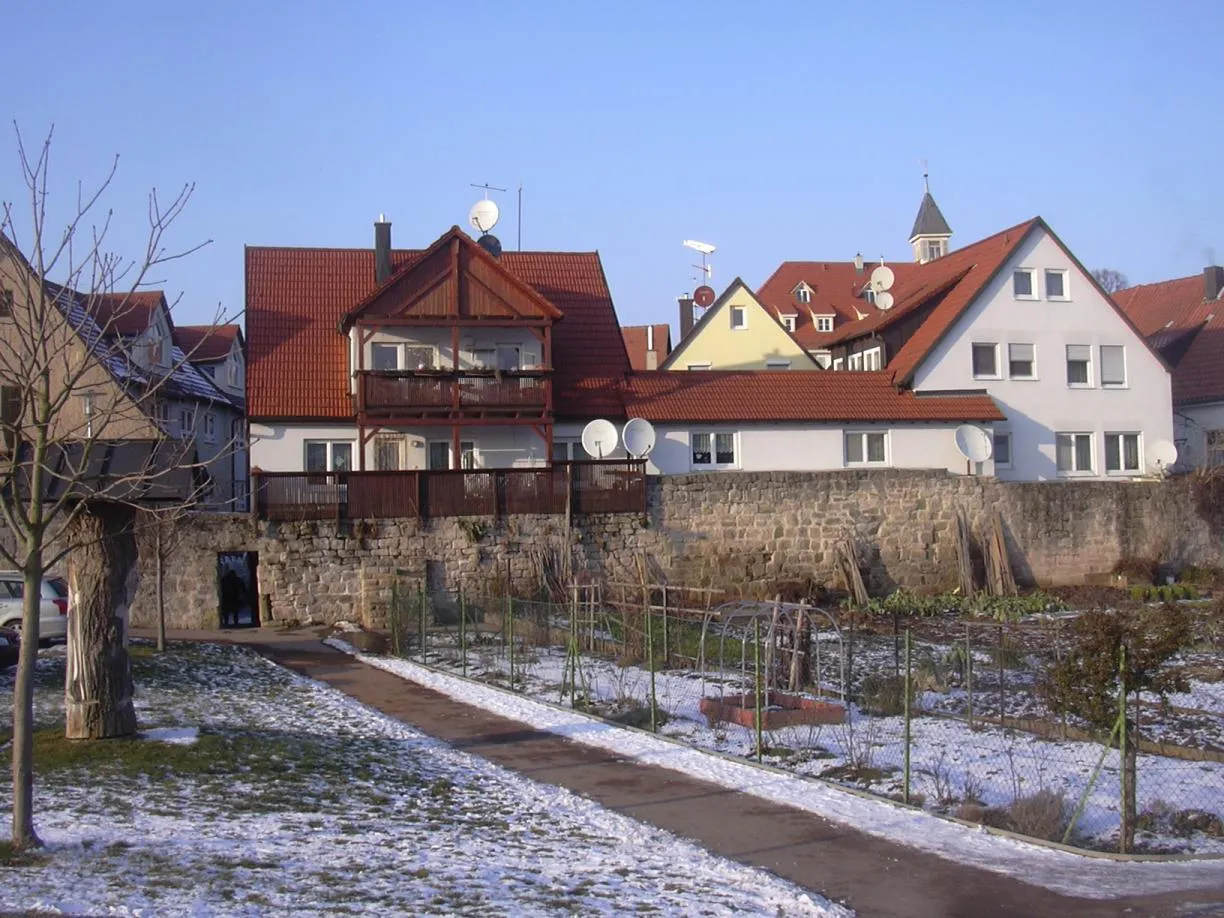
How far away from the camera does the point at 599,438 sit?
31.1 metres

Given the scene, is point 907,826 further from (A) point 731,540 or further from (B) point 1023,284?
(B) point 1023,284

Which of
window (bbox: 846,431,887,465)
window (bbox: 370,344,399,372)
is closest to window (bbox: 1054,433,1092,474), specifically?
window (bbox: 846,431,887,465)

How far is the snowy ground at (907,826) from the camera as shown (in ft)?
28.9

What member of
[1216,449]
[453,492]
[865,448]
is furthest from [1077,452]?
[453,492]

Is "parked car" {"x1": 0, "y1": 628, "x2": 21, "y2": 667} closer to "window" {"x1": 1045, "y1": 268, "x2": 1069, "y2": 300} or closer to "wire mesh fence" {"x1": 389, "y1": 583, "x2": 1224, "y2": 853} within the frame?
"wire mesh fence" {"x1": 389, "y1": 583, "x2": 1224, "y2": 853}

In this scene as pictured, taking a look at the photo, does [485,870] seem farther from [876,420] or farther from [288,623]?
[876,420]

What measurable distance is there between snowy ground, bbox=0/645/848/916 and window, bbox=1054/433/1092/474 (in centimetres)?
2735

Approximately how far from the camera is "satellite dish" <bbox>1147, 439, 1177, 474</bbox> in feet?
120

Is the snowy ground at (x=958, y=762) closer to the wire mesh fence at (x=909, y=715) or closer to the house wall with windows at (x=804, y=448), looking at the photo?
the wire mesh fence at (x=909, y=715)

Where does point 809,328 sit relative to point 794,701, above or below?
above

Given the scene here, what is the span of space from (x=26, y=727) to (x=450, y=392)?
75.3 ft

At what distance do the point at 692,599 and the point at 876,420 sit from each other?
7.76m

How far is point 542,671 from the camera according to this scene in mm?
20078

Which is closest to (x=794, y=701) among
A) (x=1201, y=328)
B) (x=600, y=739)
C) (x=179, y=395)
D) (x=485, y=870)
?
(x=600, y=739)
